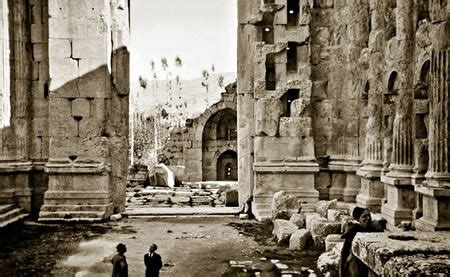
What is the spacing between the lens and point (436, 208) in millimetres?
7508

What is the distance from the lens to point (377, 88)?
10.7 metres

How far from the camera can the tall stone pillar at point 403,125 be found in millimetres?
9141

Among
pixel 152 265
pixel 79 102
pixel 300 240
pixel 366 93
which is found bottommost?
pixel 300 240

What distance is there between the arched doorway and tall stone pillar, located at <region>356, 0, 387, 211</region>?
18814mm

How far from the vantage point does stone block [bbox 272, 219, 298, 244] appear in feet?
30.4

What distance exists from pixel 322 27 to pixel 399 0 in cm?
Result: 326

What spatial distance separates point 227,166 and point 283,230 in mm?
20394

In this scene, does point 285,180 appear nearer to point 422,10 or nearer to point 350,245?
point 422,10

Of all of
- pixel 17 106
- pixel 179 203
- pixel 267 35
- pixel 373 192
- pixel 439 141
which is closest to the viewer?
pixel 439 141

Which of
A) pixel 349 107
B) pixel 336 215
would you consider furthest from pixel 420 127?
pixel 349 107

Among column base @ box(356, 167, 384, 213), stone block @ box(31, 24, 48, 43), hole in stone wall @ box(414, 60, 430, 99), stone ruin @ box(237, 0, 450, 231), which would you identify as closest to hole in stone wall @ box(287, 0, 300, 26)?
stone ruin @ box(237, 0, 450, 231)

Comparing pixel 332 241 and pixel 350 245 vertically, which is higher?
pixel 350 245

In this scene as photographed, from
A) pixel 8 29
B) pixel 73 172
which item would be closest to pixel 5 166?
pixel 73 172

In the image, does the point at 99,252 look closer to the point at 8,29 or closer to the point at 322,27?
the point at 8,29
